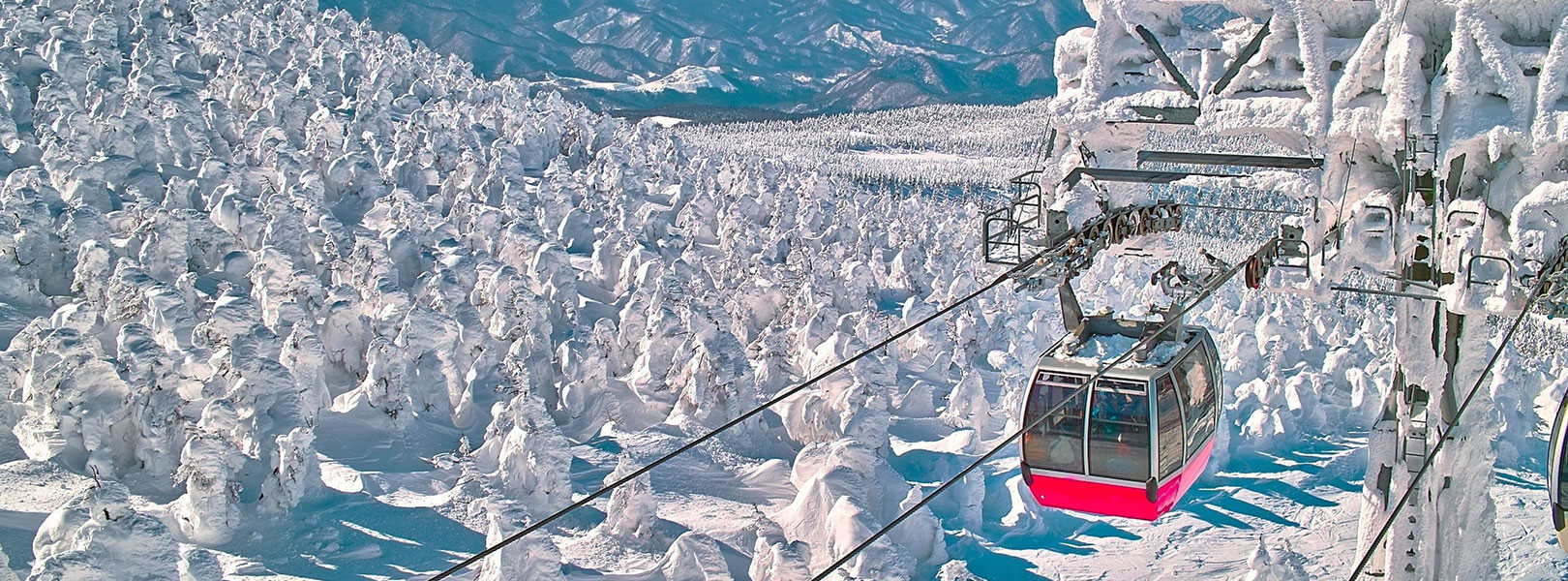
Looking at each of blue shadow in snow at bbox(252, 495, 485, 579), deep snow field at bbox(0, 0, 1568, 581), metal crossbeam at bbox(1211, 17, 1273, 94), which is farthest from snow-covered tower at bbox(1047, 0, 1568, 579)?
blue shadow in snow at bbox(252, 495, 485, 579)

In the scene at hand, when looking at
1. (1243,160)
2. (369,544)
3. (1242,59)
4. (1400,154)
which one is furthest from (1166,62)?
(369,544)

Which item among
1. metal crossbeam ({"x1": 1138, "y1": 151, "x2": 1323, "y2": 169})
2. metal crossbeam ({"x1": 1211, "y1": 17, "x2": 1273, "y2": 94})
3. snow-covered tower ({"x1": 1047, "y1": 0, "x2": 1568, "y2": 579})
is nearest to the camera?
snow-covered tower ({"x1": 1047, "y1": 0, "x2": 1568, "y2": 579})

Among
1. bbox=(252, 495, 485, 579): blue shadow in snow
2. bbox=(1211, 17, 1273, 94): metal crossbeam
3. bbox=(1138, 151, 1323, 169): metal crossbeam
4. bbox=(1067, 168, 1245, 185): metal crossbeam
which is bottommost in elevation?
bbox=(252, 495, 485, 579): blue shadow in snow

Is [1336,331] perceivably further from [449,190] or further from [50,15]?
[50,15]

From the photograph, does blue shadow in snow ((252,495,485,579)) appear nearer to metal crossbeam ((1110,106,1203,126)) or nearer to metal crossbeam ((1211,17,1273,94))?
Result: metal crossbeam ((1110,106,1203,126))

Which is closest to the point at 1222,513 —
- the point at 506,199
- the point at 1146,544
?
the point at 1146,544

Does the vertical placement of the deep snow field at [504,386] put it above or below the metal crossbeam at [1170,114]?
below

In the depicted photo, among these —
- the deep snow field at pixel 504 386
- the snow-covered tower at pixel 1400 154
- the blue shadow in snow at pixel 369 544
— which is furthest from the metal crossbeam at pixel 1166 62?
the blue shadow in snow at pixel 369 544

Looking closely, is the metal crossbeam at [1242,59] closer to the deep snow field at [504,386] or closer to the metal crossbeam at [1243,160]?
the metal crossbeam at [1243,160]

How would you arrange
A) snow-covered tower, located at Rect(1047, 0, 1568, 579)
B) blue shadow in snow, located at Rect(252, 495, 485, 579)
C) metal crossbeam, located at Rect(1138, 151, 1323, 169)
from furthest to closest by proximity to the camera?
blue shadow in snow, located at Rect(252, 495, 485, 579)
metal crossbeam, located at Rect(1138, 151, 1323, 169)
snow-covered tower, located at Rect(1047, 0, 1568, 579)
